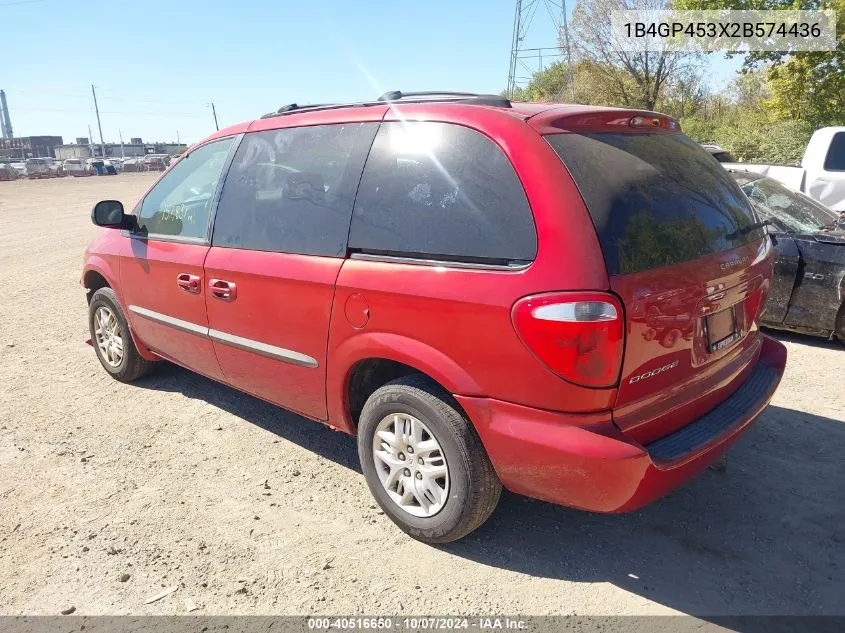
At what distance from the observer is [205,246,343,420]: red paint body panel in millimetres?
3027

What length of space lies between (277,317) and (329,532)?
108cm

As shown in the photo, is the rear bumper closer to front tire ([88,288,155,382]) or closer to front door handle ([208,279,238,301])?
front door handle ([208,279,238,301])

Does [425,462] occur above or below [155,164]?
below

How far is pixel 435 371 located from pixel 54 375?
4.04 metres

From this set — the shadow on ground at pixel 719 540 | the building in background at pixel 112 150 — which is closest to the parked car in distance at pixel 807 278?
the shadow on ground at pixel 719 540

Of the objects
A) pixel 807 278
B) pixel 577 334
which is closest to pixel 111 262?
pixel 577 334

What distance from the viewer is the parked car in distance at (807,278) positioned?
5.13 meters

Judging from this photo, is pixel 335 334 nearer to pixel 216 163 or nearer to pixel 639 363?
pixel 639 363

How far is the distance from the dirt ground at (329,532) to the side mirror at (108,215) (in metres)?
1.29

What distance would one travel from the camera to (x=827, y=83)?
19141mm

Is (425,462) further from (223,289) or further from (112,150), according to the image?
(112,150)

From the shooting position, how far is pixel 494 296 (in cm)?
237


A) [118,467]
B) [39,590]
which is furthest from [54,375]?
[39,590]

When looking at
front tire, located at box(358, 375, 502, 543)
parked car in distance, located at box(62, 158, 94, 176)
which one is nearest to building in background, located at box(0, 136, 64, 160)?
parked car in distance, located at box(62, 158, 94, 176)
